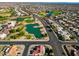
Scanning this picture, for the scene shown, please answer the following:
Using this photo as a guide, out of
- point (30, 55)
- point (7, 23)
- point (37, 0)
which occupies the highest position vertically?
point (37, 0)

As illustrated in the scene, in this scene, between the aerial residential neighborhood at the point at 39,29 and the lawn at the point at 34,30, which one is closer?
the aerial residential neighborhood at the point at 39,29

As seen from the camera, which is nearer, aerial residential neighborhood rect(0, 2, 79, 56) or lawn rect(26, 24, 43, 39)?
aerial residential neighborhood rect(0, 2, 79, 56)

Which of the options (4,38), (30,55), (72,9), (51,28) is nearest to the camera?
(30,55)

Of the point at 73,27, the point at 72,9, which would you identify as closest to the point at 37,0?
the point at 72,9

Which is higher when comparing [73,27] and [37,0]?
[37,0]

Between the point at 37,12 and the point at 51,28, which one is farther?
the point at 37,12

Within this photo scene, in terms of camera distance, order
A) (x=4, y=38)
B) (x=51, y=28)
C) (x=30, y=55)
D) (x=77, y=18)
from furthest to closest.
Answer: (x=77, y=18) < (x=51, y=28) < (x=4, y=38) < (x=30, y=55)

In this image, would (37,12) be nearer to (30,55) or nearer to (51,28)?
(51,28)
